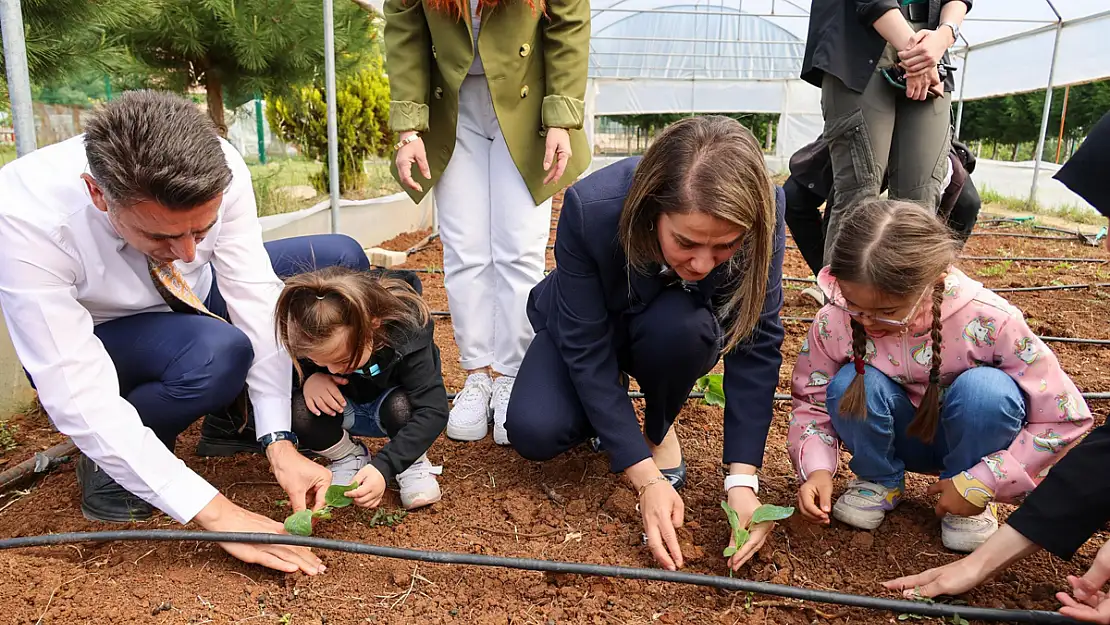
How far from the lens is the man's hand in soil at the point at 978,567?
136 cm

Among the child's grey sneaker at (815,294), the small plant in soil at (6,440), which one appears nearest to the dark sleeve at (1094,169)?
the child's grey sneaker at (815,294)

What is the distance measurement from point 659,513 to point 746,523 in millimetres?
192

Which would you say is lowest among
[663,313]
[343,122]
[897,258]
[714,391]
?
[714,391]

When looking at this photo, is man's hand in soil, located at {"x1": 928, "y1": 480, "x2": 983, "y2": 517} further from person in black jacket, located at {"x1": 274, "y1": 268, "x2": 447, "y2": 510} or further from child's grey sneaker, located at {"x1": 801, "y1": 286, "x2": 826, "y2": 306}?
child's grey sneaker, located at {"x1": 801, "y1": 286, "x2": 826, "y2": 306}

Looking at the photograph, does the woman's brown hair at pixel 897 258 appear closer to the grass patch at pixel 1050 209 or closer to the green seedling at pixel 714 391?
the green seedling at pixel 714 391

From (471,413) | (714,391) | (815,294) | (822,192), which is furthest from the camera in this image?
(815,294)

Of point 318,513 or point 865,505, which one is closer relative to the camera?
point 318,513

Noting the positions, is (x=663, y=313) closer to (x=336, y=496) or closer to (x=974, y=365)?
(x=974, y=365)

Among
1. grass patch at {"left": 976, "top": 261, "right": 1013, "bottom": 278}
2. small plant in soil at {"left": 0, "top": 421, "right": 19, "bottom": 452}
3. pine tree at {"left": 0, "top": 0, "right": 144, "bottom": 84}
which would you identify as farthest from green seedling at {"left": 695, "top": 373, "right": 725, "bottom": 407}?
grass patch at {"left": 976, "top": 261, "right": 1013, "bottom": 278}

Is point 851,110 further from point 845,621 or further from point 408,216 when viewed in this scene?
point 408,216

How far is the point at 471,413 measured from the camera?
2.22 meters

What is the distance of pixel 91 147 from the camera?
134 cm

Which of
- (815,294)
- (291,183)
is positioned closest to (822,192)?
(815,294)

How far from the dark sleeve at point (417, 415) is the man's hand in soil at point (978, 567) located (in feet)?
3.46
